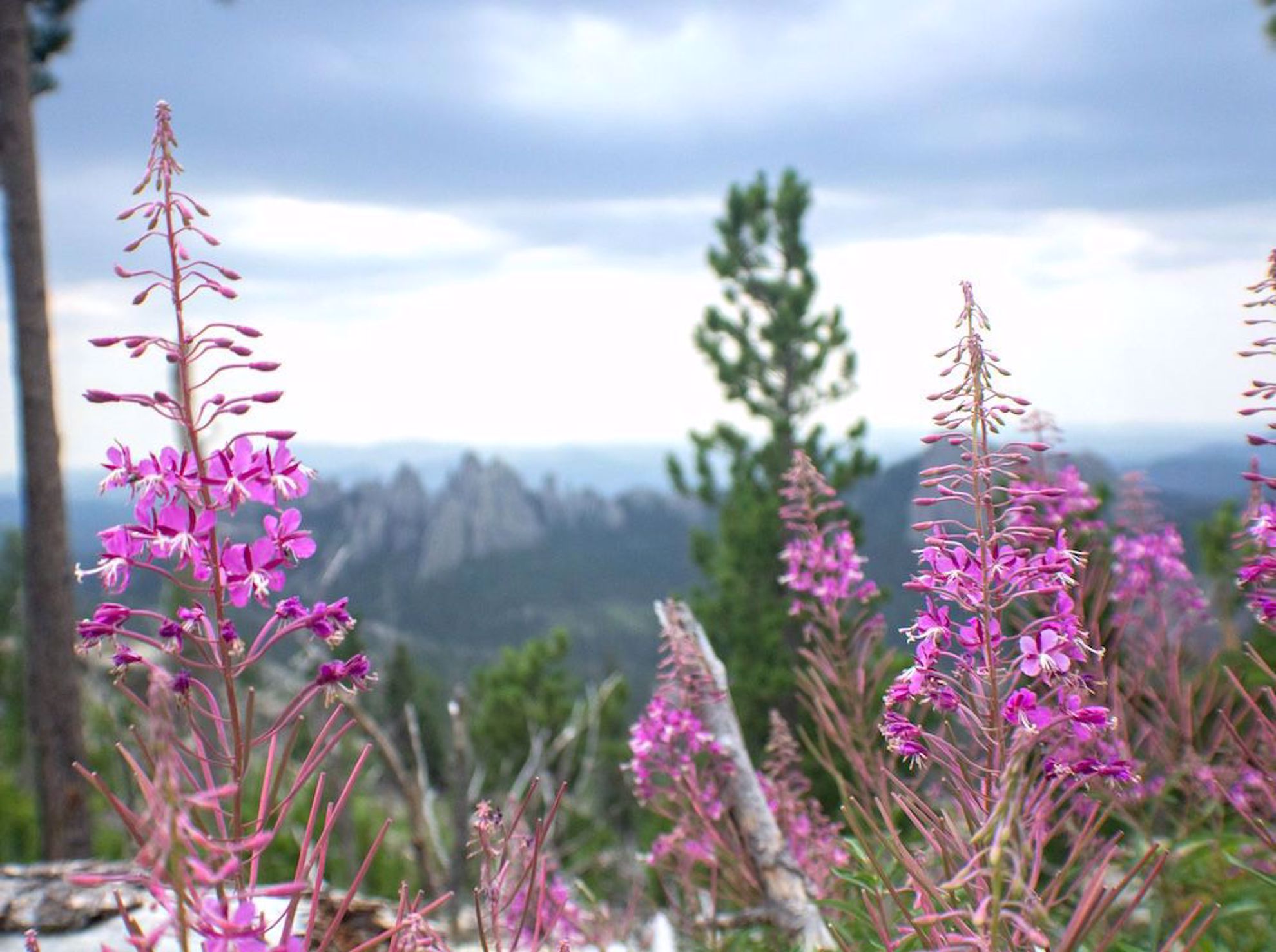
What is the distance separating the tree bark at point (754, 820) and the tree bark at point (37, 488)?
5673 mm

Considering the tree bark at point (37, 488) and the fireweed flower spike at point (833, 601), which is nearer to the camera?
the fireweed flower spike at point (833, 601)

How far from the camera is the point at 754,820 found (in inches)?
147

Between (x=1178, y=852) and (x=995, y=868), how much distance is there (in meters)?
2.82

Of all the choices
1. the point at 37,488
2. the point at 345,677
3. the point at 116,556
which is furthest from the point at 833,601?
the point at 37,488

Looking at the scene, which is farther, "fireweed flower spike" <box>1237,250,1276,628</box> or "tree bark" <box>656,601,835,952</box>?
"tree bark" <box>656,601,835,952</box>

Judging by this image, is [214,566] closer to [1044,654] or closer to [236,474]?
[236,474]

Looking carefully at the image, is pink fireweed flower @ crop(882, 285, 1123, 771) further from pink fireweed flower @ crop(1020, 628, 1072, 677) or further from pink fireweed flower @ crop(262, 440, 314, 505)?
pink fireweed flower @ crop(262, 440, 314, 505)

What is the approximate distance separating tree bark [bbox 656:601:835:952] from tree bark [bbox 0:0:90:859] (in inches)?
223

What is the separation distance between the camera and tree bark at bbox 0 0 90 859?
7.39 metres

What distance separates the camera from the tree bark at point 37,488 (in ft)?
24.2

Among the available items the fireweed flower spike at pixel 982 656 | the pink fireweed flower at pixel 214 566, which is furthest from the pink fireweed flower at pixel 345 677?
the fireweed flower spike at pixel 982 656

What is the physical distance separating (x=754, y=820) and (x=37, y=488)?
6.17 m

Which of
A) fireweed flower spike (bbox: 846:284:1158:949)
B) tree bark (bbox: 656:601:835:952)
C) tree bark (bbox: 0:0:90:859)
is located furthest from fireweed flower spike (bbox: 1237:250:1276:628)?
tree bark (bbox: 0:0:90:859)

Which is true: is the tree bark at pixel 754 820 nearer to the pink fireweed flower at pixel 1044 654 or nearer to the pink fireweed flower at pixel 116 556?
the pink fireweed flower at pixel 1044 654
